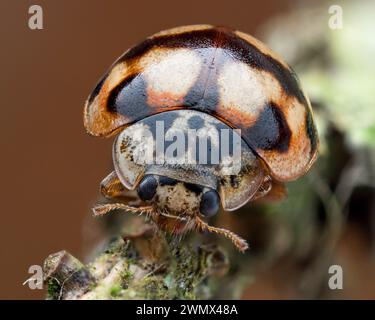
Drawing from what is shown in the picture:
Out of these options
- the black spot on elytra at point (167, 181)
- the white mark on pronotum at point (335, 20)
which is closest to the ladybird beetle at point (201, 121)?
the black spot on elytra at point (167, 181)

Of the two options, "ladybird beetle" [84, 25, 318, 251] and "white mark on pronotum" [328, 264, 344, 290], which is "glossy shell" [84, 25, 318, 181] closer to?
"ladybird beetle" [84, 25, 318, 251]

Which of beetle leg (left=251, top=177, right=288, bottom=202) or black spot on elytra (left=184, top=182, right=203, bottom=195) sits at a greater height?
black spot on elytra (left=184, top=182, right=203, bottom=195)

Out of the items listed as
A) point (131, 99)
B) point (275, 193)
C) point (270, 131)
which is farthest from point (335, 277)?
point (131, 99)

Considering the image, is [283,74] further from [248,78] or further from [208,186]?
[208,186]

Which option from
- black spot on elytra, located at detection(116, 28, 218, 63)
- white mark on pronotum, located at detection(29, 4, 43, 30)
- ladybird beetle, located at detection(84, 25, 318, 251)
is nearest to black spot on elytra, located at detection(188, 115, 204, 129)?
ladybird beetle, located at detection(84, 25, 318, 251)

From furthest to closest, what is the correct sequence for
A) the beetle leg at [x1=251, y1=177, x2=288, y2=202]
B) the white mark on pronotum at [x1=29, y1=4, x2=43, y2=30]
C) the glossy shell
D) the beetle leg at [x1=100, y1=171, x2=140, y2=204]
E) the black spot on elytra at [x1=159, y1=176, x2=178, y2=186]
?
1. the white mark on pronotum at [x1=29, y1=4, x2=43, y2=30]
2. the beetle leg at [x1=251, y1=177, x2=288, y2=202]
3. the beetle leg at [x1=100, y1=171, x2=140, y2=204]
4. the glossy shell
5. the black spot on elytra at [x1=159, y1=176, x2=178, y2=186]

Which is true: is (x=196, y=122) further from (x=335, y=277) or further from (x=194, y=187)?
(x=335, y=277)

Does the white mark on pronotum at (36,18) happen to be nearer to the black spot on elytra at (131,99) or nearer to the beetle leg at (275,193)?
the black spot on elytra at (131,99)
